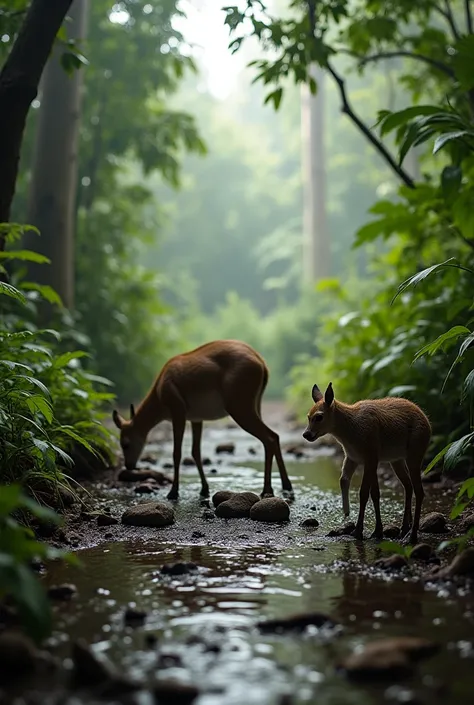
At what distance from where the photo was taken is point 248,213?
4100cm

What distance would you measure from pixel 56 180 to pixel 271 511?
6275 mm

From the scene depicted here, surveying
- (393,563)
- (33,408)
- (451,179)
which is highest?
(451,179)

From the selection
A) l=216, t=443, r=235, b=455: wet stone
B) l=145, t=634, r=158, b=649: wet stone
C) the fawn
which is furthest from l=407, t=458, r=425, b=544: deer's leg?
l=216, t=443, r=235, b=455: wet stone

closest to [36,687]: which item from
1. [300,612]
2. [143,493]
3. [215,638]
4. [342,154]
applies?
[215,638]

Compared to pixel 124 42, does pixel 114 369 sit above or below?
below

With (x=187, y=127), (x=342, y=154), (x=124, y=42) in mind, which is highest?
(x=342, y=154)

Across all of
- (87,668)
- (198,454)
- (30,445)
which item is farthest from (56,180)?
(87,668)

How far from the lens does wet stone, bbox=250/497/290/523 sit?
4.98 m

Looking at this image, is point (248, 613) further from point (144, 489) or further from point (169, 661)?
point (144, 489)

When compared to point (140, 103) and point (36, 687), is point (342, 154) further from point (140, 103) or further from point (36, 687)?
point (36, 687)

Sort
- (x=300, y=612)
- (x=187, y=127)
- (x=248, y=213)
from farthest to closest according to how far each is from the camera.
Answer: (x=248, y=213)
(x=187, y=127)
(x=300, y=612)

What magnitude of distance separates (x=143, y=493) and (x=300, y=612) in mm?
3280

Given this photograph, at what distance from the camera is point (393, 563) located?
3.75 m

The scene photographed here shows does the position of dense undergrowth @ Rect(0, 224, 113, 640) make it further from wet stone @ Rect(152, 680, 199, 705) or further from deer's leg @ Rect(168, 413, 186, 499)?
deer's leg @ Rect(168, 413, 186, 499)
